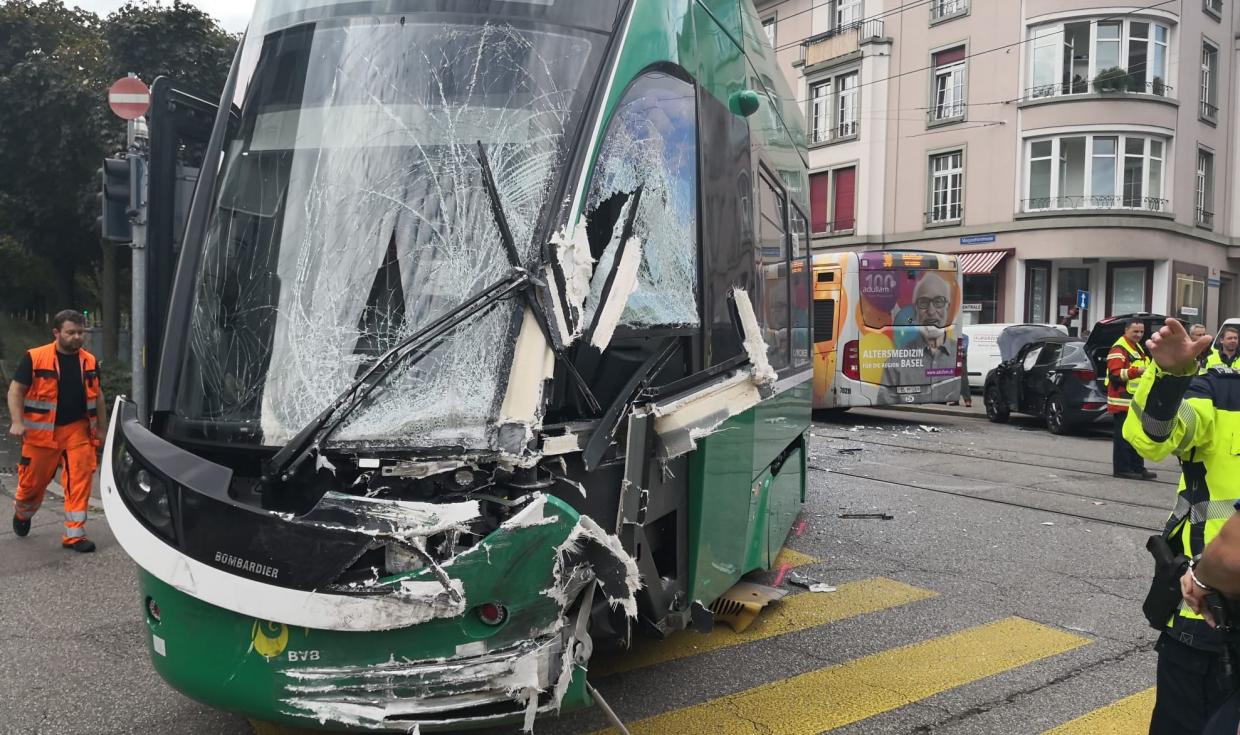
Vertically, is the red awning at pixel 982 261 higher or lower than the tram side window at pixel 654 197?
higher

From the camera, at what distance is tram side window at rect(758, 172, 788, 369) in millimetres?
4988

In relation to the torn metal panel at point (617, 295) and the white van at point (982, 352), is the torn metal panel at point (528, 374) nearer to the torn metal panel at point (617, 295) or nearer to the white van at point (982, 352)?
the torn metal panel at point (617, 295)

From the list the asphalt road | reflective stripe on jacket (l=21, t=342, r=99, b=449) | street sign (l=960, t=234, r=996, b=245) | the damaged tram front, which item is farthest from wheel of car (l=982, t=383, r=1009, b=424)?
reflective stripe on jacket (l=21, t=342, r=99, b=449)

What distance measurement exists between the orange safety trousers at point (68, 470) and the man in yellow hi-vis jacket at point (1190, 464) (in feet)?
22.9

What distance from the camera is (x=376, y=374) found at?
9.86ft

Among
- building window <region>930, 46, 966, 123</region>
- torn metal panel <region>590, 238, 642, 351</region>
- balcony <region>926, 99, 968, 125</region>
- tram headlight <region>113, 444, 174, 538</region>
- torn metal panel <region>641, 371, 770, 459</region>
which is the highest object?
building window <region>930, 46, 966, 123</region>

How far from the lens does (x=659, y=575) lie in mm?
3811

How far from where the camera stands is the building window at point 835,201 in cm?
3384

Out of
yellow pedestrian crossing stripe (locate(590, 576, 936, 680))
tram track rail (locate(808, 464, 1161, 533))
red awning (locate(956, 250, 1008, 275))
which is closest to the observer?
yellow pedestrian crossing stripe (locate(590, 576, 936, 680))

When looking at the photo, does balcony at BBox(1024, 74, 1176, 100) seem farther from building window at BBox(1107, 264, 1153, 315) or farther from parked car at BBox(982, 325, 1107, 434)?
parked car at BBox(982, 325, 1107, 434)

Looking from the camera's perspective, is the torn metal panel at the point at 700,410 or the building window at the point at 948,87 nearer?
the torn metal panel at the point at 700,410

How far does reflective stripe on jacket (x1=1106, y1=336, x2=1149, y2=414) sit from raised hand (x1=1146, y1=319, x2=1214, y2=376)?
852 centimetres

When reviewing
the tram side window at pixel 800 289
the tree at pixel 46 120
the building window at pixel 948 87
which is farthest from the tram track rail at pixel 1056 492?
the building window at pixel 948 87

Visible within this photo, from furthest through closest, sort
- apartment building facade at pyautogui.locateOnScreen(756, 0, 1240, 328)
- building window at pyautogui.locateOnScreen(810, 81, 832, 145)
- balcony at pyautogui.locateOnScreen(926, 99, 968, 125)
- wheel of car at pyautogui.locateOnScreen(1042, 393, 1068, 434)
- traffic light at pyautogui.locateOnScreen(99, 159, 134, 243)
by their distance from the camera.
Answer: building window at pyautogui.locateOnScreen(810, 81, 832, 145) → balcony at pyautogui.locateOnScreen(926, 99, 968, 125) → apartment building facade at pyautogui.locateOnScreen(756, 0, 1240, 328) → wheel of car at pyautogui.locateOnScreen(1042, 393, 1068, 434) → traffic light at pyautogui.locateOnScreen(99, 159, 134, 243)
